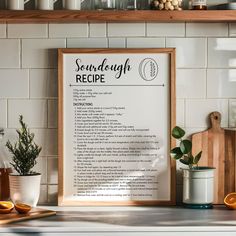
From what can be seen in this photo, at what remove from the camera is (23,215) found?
225 centimetres

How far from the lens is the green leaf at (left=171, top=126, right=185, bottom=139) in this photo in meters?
2.48

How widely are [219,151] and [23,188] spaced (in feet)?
2.63

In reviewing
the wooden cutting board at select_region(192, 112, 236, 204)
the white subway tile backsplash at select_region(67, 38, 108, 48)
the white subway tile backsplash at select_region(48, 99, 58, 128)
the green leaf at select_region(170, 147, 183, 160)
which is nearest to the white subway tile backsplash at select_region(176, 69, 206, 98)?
the wooden cutting board at select_region(192, 112, 236, 204)

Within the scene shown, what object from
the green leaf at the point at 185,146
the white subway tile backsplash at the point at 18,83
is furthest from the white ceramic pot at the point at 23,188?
the green leaf at the point at 185,146

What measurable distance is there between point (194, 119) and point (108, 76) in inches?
15.5

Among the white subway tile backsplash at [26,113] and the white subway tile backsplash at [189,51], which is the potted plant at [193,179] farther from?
the white subway tile backsplash at [26,113]

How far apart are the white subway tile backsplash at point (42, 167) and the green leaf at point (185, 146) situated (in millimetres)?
568

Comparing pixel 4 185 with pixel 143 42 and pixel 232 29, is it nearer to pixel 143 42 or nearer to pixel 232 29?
pixel 143 42

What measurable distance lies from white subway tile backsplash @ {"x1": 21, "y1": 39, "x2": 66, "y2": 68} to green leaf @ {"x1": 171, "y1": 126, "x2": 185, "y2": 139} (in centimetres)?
55

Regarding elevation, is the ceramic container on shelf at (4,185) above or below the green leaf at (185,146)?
below

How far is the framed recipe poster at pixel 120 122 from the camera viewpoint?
2.57m

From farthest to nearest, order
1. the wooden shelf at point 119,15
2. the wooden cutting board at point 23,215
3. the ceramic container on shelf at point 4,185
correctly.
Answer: the ceramic container on shelf at point 4,185 → the wooden shelf at point 119,15 → the wooden cutting board at point 23,215

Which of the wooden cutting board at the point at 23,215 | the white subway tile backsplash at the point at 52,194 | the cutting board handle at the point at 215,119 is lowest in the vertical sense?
the wooden cutting board at the point at 23,215

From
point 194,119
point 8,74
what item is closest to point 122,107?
point 194,119
